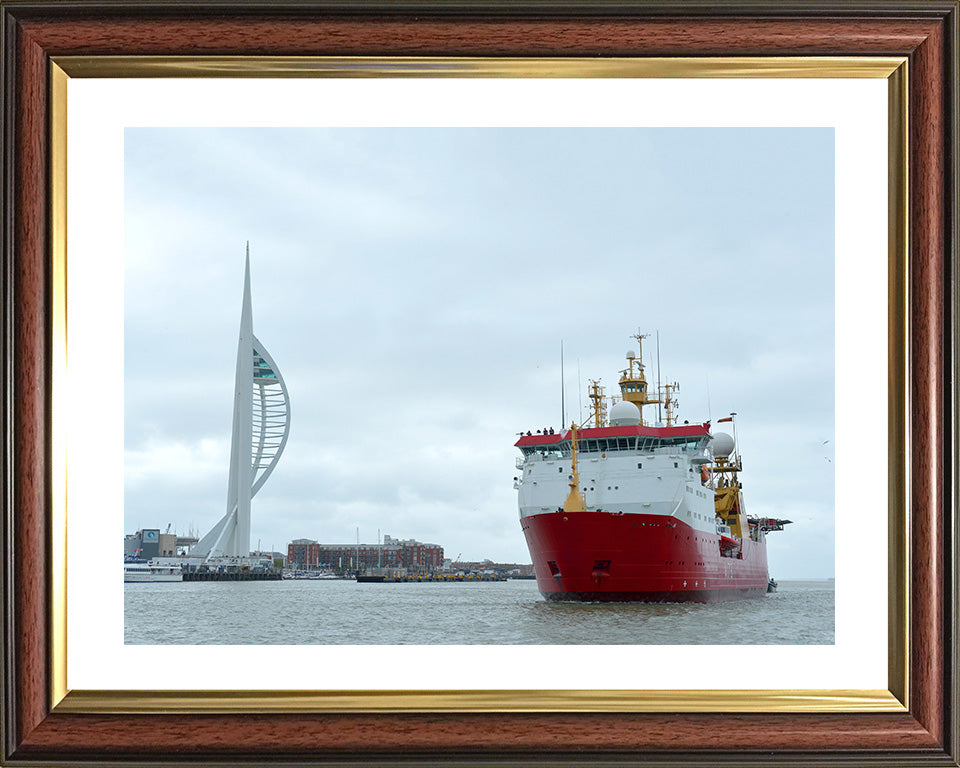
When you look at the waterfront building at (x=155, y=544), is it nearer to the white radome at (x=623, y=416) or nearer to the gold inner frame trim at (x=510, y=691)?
the white radome at (x=623, y=416)

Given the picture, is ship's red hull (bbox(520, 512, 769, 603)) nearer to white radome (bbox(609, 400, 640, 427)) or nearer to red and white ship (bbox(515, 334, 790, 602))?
red and white ship (bbox(515, 334, 790, 602))

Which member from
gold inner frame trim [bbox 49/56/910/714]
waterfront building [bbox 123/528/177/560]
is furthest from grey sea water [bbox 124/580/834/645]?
waterfront building [bbox 123/528/177/560]

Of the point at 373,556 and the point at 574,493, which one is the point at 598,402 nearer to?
the point at 574,493

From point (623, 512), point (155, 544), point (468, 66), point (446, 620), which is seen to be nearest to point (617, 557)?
point (623, 512)

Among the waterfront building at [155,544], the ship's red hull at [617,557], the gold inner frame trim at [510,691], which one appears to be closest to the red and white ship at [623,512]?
the ship's red hull at [617,557]

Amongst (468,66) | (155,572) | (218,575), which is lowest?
(218,575)
